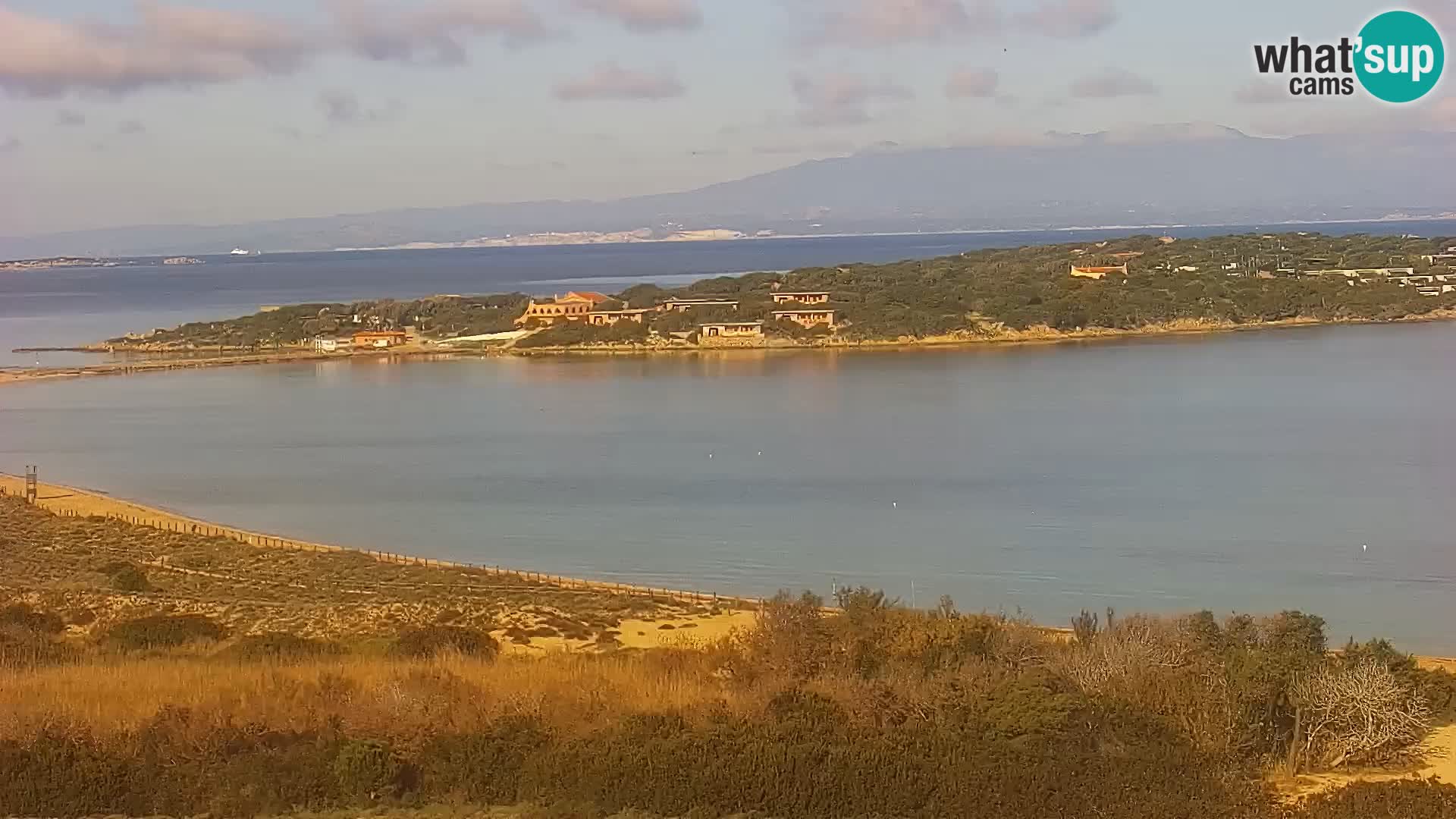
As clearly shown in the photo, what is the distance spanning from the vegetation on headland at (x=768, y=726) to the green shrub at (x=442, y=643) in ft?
0.78

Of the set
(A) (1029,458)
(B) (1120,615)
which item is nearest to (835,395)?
(A) (1029,458)

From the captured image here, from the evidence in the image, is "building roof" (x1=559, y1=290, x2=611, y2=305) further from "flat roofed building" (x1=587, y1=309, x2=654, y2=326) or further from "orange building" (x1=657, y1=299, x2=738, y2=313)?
"orange building" (x1=657, y1=299, x2=738, y2=313)

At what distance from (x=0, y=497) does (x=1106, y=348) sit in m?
36.3

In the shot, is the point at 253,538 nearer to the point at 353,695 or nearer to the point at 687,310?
the point at 353,695

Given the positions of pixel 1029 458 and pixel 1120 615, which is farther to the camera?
pixel 1029 458

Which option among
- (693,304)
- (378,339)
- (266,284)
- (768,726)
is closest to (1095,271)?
(693,304)

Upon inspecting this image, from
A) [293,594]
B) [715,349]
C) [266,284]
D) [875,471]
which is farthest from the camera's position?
[266,284]

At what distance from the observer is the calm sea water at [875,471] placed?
52.6ft

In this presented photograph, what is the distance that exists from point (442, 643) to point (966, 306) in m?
48.0

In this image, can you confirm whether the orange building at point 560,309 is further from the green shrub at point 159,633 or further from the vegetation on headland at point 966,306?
the green shrub at point 159,633

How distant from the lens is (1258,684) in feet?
22.4

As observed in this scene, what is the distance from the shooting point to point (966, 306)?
183ft

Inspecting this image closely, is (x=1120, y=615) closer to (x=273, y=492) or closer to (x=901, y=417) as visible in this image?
(x=273, y=492)

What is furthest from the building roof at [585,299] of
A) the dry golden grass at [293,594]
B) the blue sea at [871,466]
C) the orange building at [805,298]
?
the dry golden grass at [293,594]
